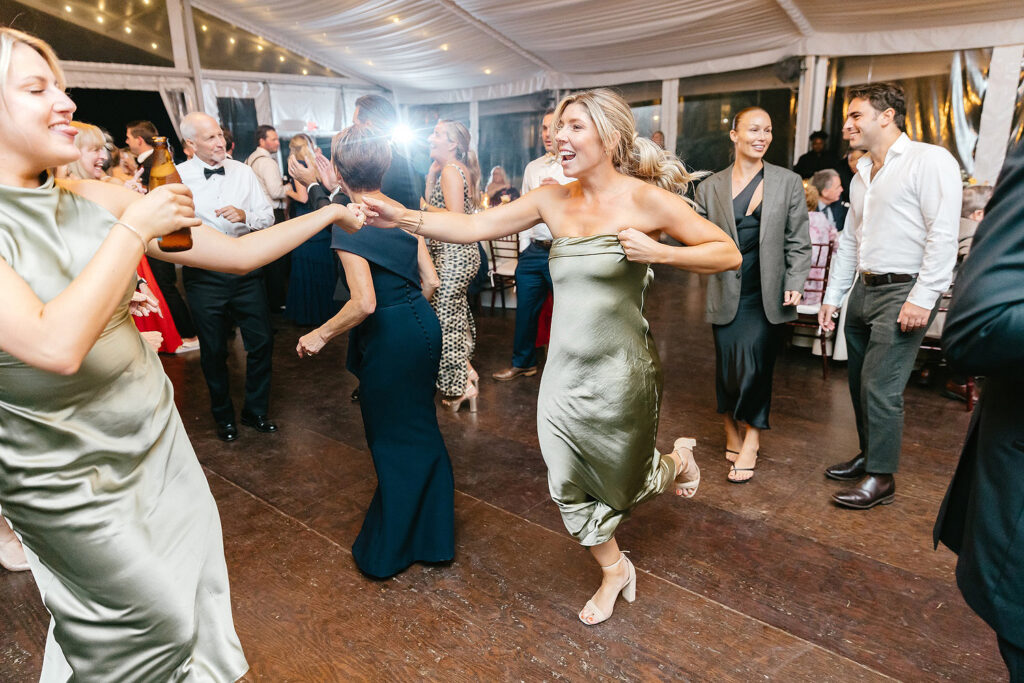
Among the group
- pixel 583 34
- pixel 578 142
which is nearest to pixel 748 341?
pixel 578 142

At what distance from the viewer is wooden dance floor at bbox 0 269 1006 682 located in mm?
1979

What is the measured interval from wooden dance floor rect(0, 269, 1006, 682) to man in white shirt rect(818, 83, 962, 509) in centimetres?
30

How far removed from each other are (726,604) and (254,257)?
74.7 inches

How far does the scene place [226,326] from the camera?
3.75m

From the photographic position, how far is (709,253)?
199 cm

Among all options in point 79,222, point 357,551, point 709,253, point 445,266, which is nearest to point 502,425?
point 445,266

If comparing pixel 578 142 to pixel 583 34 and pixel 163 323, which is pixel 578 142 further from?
pixel 583 34

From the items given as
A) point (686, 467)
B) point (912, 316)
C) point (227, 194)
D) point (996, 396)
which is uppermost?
point (227, 194)

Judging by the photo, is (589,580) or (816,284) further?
(816,284)

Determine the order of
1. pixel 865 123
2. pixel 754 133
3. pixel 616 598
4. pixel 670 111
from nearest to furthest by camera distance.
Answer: pixel 616 598 → pixel 865 123 → pixel 754 133 → pixel 670 111

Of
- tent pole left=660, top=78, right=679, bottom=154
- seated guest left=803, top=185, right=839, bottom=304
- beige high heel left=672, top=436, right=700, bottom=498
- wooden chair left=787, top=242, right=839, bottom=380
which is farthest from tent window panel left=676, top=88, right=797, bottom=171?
beige high heel left=672, top=436, right=700, bottom=498

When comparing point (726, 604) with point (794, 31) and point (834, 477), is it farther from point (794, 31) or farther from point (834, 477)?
point (794, 31)

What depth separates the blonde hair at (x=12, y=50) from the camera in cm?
106

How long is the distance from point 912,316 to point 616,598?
1663 mm
